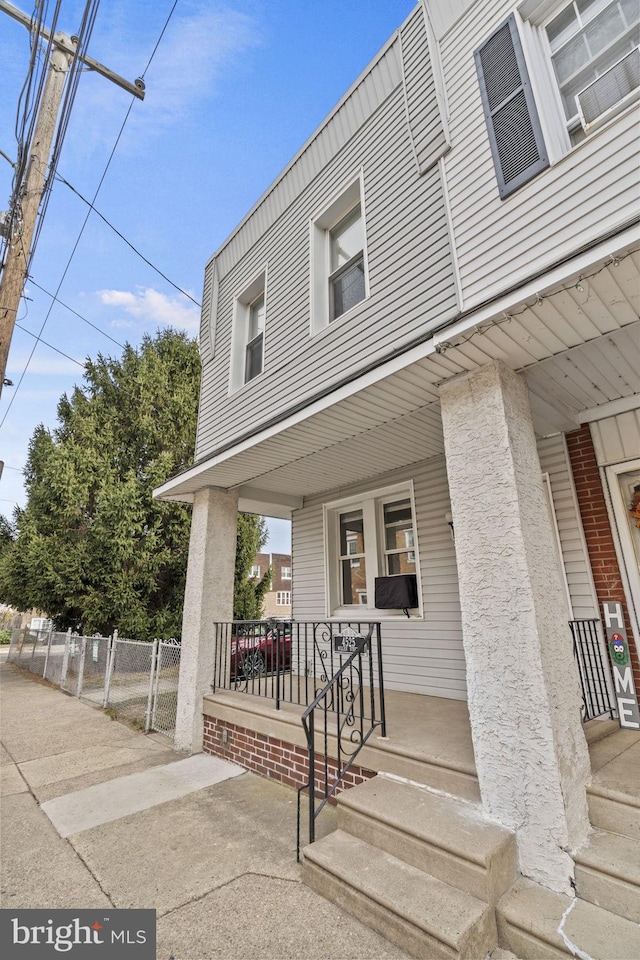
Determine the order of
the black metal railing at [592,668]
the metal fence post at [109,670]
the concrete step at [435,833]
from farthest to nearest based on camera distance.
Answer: the metal fence post at [109,670]
the black metal railing at [592,668]
the concrete step at [435,833]

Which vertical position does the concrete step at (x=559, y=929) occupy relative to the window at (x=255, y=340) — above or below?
→ below

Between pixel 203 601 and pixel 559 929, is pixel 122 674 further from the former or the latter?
pixel 559 929

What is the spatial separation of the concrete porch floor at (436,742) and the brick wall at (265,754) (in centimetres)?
12

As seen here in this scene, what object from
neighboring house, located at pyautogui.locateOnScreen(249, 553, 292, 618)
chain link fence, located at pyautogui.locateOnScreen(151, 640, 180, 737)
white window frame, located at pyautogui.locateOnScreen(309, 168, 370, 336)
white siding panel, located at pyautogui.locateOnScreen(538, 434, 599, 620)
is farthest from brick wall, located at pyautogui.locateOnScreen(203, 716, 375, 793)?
neighboring house, located at pyautogui.locateOnScreen(249, 553, 292, 618)

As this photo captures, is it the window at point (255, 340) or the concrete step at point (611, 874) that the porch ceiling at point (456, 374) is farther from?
the concrete step at point (611, 874)

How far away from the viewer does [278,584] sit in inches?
1387

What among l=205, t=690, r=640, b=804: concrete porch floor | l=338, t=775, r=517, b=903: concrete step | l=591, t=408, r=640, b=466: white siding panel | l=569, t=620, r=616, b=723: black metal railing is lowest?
l=338, t=775, r=517, b=903: concrete step

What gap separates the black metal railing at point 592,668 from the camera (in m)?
3.48

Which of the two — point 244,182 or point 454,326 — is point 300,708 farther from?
point 244,182

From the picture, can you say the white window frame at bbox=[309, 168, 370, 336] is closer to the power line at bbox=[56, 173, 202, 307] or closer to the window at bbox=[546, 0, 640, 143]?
the window at bbox=[546, 0, 640, 143]

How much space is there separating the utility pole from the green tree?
336 inches

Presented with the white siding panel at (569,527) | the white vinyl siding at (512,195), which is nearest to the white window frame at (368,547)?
the white siding panel at (569,527)

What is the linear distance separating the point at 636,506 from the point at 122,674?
769 centimetres

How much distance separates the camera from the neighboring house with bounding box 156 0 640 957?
2439 mm
